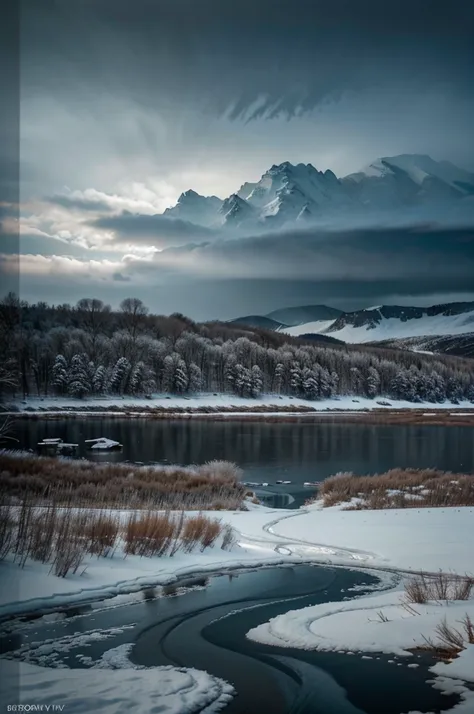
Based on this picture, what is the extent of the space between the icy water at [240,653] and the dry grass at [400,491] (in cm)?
1260

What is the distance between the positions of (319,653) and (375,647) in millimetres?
710

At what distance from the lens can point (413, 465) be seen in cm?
4003

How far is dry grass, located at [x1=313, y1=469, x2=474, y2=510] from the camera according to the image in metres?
23.9

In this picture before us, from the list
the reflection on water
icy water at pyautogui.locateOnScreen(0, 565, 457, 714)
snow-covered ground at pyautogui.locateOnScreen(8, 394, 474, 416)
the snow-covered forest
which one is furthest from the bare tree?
icy water at pyautogui.locateOnScreen(0, 565, 457, 714)

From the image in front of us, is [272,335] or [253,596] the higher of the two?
[272,335]

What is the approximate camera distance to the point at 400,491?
26.6m

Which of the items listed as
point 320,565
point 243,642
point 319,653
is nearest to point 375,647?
point 319,653

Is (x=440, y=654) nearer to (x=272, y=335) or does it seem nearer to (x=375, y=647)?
(x=375, y=647)

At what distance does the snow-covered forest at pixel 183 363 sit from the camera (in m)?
94.8

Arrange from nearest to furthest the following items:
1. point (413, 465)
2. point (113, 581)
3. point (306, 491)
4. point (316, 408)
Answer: point (113, 581)
point (306, 491)
point (413, 465)
point (316, 408)

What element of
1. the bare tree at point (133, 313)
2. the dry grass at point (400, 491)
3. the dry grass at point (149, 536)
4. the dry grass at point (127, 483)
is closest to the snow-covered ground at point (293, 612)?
the dry grass at point (149, 536)

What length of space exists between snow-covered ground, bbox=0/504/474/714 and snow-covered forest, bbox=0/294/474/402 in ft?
222

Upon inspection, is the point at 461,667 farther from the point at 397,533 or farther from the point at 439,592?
the point at 397,533

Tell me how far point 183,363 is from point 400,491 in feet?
264
